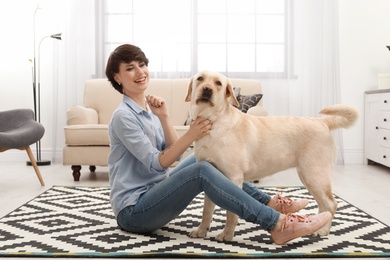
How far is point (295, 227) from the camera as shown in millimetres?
2057

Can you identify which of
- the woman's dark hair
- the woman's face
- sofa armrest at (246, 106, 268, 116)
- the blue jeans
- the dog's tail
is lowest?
the blue jeans

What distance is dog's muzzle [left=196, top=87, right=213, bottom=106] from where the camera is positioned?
210cm

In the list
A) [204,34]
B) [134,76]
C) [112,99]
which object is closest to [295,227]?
[134,76]

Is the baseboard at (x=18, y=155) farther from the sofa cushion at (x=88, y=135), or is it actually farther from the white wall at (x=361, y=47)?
the white wall at (x=361, y=47)

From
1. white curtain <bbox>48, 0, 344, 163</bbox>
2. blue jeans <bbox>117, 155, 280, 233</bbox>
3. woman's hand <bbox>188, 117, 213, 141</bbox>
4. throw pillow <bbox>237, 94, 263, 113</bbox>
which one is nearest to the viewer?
blue jeans <bbox>117, 155, 280, 233</bbox>

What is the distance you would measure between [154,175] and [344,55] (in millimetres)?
3805

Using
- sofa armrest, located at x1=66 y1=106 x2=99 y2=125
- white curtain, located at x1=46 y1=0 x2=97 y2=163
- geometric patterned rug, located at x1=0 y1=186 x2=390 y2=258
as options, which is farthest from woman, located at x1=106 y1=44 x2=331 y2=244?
white curtain, located at x1=46 y1=0 x2=97 y2=163

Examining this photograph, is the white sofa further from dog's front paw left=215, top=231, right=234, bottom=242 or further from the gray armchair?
dog's front paw left=215, top=231, right=234, bottom=242

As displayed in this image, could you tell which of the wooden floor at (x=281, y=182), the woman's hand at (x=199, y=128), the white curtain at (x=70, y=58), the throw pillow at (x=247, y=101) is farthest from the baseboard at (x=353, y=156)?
the woman's hand at (x=199, y=128)

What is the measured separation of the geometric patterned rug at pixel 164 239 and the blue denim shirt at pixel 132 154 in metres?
0.21

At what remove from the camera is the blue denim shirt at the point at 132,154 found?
7.13 feet

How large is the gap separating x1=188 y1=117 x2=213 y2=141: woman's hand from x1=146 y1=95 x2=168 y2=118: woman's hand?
245mm

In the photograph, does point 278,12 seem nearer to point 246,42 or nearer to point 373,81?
point 246,42

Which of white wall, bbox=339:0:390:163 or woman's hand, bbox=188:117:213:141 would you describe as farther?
white wall, bbox=339:0:390:163
